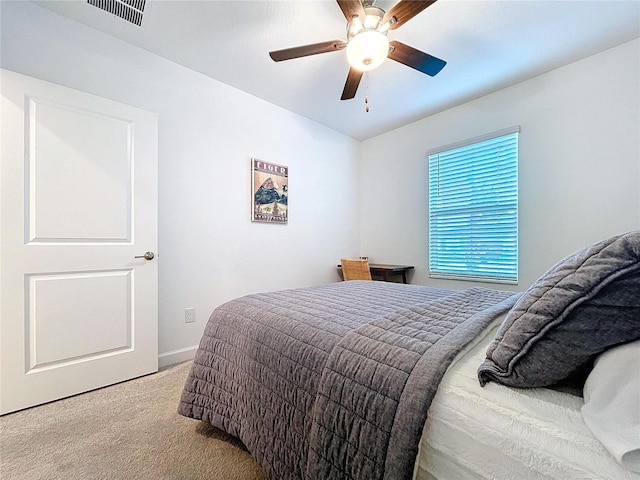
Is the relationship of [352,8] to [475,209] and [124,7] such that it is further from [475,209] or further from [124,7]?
[475,209]

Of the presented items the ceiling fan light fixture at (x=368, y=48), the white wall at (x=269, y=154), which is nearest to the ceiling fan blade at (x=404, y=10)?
the ceiling fan light fixture at (x=368, y=48)

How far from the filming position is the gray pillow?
54 cm

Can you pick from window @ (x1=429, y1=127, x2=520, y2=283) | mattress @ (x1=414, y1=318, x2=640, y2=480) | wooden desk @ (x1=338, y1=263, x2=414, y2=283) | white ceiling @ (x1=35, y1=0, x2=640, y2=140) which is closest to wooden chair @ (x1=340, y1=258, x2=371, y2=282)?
wooden desk @ (x1=338, y1=263, x2=414, y2=283)

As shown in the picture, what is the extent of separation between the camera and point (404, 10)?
5.19 feet

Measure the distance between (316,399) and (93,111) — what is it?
2.43 metres

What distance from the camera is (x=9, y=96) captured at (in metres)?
1.66

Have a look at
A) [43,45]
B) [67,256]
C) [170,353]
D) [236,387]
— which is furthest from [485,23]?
[170,353]

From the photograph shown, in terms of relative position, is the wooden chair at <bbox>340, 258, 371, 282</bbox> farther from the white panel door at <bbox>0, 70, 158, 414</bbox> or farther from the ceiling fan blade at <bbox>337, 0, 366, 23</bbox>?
the ceiling fan blade at <bbox>337, 0, 366, 23</bbox>

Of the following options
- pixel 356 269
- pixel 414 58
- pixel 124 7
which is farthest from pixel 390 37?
pixel 356 269

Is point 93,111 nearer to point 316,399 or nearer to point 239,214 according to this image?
point 239,214

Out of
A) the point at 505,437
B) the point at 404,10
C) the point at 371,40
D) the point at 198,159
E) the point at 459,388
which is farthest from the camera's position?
the point at 198,159

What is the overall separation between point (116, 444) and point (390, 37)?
314 cm

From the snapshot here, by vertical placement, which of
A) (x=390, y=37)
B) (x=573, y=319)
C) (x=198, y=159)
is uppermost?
(x=390, y=37)

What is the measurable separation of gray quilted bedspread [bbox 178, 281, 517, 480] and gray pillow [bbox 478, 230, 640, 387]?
15 centimetres
